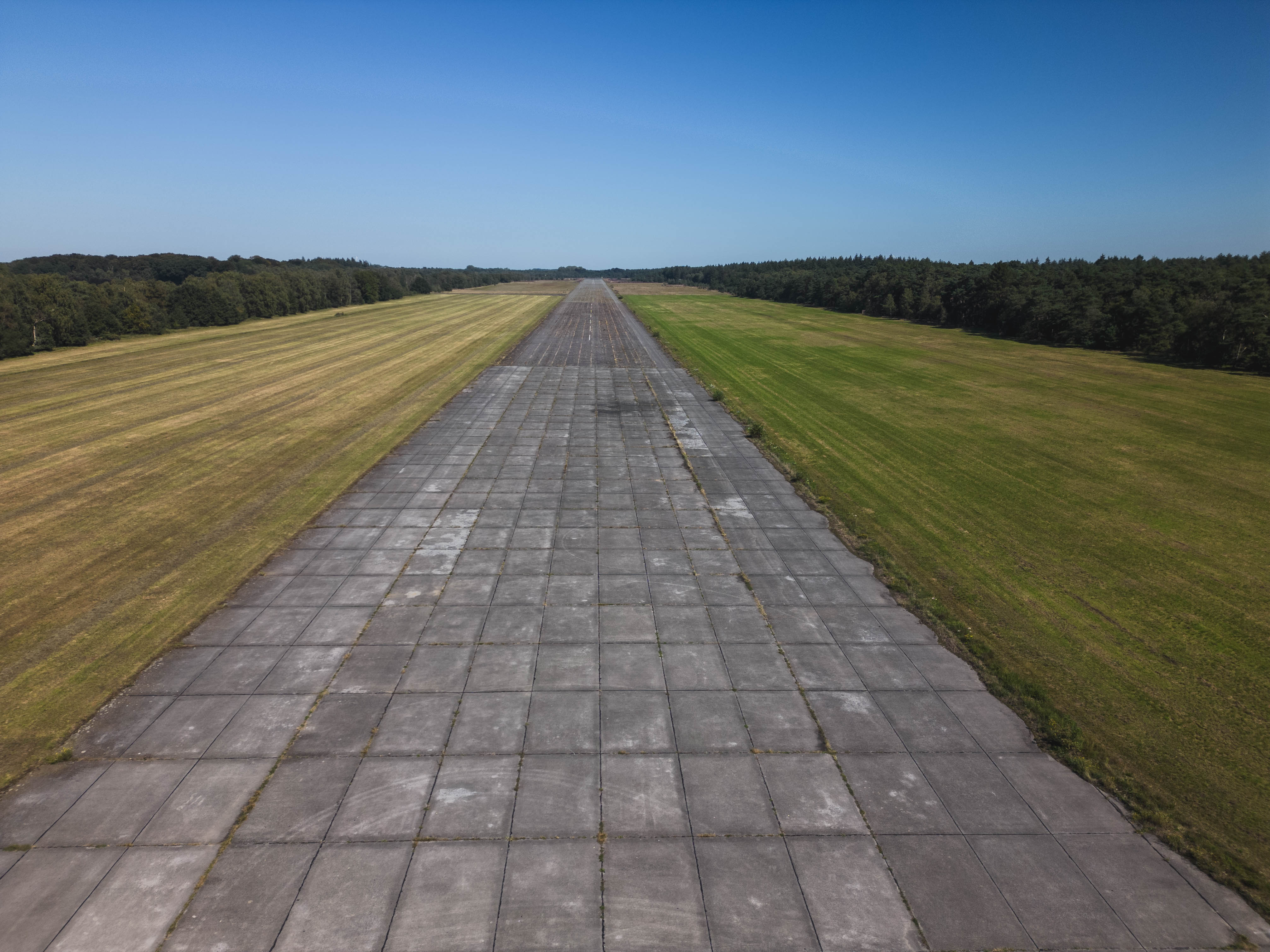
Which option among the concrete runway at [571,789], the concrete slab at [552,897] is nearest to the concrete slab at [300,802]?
the concrete runway at [571,789]

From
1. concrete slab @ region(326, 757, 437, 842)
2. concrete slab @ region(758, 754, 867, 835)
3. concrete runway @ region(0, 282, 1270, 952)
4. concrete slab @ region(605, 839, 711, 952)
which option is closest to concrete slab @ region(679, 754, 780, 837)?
concrete runway @ region(0, 282, 1270, 952)

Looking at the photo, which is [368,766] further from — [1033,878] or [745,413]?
[745,413]

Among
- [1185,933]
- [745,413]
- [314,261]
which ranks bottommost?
[1185,933]

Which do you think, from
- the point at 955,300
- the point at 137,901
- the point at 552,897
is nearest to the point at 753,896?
the point at 552,897

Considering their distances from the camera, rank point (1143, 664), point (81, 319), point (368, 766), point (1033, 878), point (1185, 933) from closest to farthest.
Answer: point (1185, 933) < point (1033, 878) < point (368, 766) < point (1143, 664) < point (81, 319)

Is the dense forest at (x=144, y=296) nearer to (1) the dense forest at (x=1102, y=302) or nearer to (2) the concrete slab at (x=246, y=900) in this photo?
(2) the concrete slab at (x=246, y=900)

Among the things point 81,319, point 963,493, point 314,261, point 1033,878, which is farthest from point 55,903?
point 314,261

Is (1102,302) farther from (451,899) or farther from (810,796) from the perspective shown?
(451,899)
